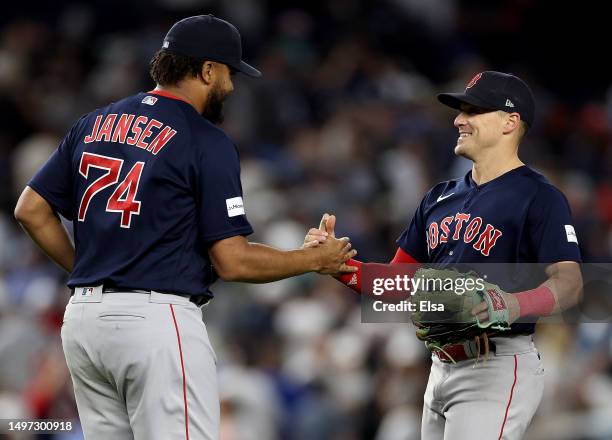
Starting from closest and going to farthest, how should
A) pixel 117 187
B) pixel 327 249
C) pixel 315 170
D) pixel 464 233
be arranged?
pixel 117 187
pixel 464 233
pixel 327 249
pixel 315 170

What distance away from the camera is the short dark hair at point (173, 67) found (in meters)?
4.17

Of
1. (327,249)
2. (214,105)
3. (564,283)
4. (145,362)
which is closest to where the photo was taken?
(145,362)

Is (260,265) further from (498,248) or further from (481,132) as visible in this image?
(481,132)

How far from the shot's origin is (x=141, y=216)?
396 centimetres

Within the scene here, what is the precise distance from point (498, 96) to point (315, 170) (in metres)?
5.81

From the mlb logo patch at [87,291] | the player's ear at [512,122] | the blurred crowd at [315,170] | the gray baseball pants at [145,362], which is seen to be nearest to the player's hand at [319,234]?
the gray baseball pants at [145,362]

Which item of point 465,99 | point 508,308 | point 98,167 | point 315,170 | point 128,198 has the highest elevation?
point 315,170

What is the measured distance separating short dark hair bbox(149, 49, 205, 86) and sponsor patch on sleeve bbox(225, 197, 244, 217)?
0.52 meters

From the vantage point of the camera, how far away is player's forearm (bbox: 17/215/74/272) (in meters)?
4.30

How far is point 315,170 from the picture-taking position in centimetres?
1023

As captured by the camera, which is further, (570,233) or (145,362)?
(570,233)

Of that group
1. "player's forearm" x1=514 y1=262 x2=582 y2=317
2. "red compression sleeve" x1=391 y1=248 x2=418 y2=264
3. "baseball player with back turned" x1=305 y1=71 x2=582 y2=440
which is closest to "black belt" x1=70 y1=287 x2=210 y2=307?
"baseball player with back turned" x1=305 y1=71 x2=582 y2=440

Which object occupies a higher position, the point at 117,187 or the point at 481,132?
the point at 481,132

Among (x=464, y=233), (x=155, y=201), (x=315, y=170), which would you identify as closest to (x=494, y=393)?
(x=464, y=233)
